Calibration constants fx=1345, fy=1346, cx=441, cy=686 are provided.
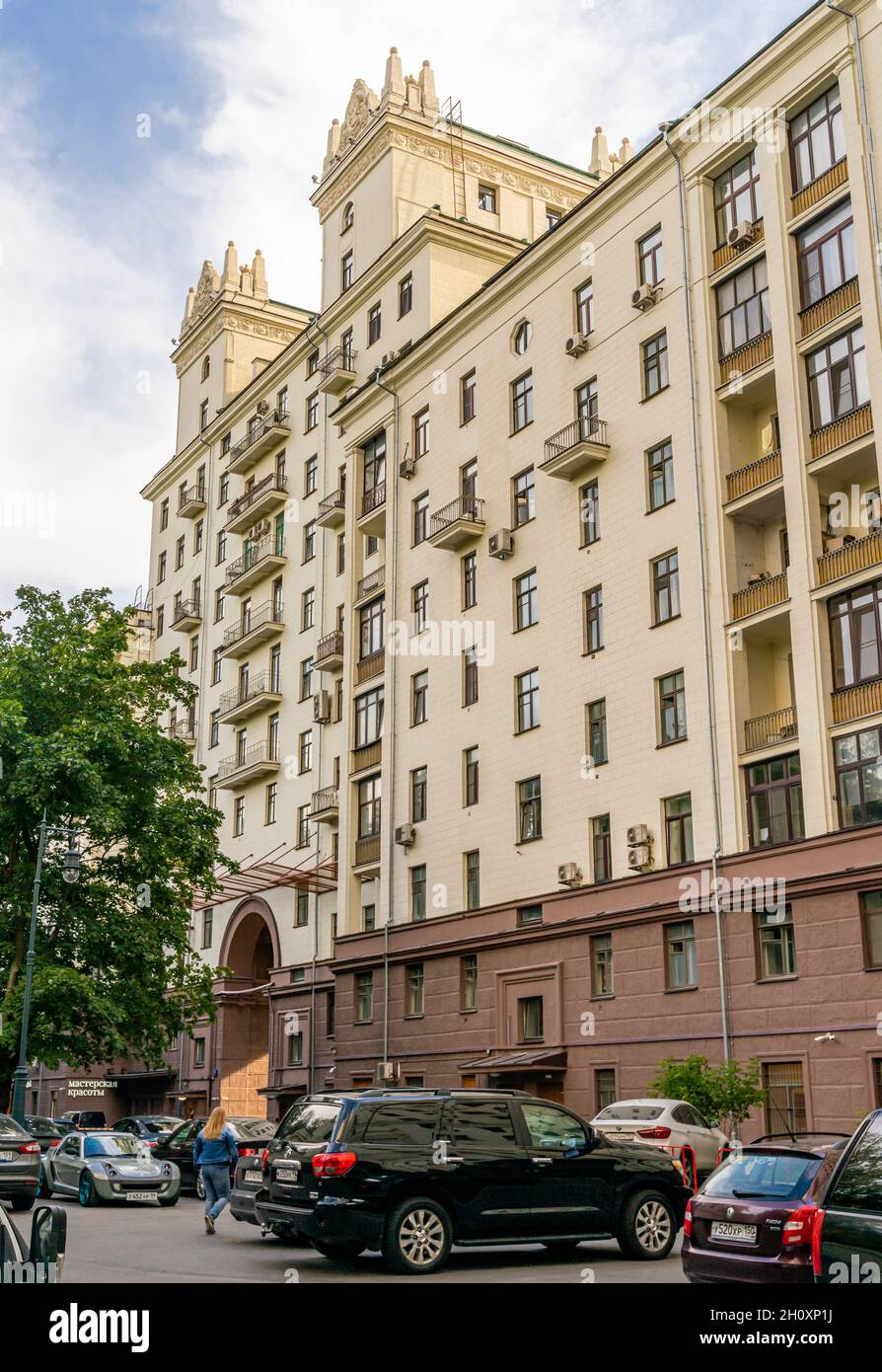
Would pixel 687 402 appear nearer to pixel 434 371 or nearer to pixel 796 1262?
pixel 434 371

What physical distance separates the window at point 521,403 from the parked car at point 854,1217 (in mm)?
29702

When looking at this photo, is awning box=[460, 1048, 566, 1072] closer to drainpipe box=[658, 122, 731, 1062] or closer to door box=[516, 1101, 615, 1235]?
drainpipe box=[658, 122, 731, 1062]

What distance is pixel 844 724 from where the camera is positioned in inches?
972

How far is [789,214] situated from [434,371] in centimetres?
1473

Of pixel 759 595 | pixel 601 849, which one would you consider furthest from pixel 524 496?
pixel 601 849

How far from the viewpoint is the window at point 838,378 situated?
1015 inches

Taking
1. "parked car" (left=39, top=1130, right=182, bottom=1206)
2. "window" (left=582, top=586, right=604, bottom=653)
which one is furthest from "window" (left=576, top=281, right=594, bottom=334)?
"parked car" (left=39, top=1130, right=182, bottom=1206)

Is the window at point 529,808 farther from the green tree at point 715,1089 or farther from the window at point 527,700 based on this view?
the green tree at point 715,1089

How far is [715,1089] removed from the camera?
77.6 ft

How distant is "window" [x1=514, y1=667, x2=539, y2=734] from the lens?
1324 inches

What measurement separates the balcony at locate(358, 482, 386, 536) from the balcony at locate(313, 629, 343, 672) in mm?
3526

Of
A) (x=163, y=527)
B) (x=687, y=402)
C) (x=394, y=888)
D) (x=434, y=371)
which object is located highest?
(x=163, y=527)
